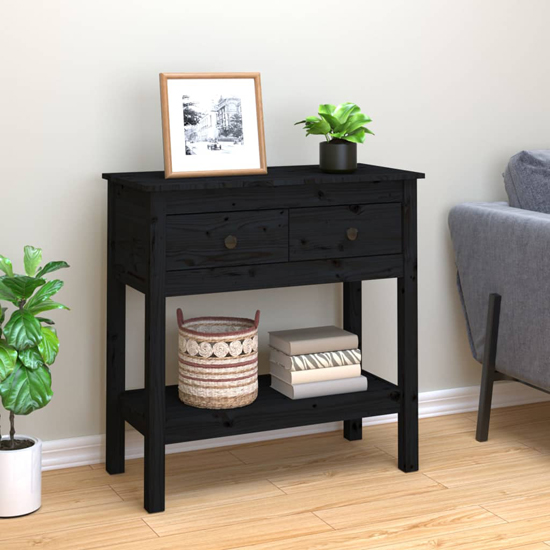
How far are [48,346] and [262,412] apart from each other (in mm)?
578

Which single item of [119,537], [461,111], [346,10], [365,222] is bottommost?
[119,537]

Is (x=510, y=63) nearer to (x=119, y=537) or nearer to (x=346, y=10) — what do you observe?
(x=346, y=10)

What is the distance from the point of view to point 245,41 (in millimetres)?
2660

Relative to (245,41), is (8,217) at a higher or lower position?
lower

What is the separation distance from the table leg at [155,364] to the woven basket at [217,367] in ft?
0.43

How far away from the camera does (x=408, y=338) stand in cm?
254

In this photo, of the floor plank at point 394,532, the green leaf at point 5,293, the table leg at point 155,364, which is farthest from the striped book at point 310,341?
the green leaf at point 5,293

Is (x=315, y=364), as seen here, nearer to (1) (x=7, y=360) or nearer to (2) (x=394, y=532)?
(2) (x=394, y=532)

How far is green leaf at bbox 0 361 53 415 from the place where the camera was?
6.97 ft

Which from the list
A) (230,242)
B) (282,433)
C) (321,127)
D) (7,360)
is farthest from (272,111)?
(7,360)

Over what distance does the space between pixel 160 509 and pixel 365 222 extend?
0.90 metres

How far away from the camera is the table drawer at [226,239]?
224 centimetres

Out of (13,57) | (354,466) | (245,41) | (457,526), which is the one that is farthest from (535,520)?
(13,57)

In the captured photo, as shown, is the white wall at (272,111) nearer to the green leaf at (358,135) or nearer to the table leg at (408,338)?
the green leaf at (358,135)
